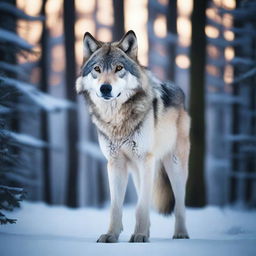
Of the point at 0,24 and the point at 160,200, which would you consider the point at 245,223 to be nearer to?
the point at 160,200

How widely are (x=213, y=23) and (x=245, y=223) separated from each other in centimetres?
832

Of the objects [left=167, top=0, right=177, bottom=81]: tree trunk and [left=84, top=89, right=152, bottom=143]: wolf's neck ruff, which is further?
[left=167, top=0, right=177, bottom=81]: tree trunk

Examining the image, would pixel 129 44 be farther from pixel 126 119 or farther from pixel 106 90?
pixel 126 119

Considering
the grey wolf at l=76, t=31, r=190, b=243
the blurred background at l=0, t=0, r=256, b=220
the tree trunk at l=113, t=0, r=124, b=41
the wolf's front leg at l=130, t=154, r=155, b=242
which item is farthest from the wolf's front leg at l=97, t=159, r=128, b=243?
the tree trunk at l=113, t=0, r=124, b=41

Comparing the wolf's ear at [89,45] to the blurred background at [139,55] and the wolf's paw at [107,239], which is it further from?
the wolf's paw at [107,239]

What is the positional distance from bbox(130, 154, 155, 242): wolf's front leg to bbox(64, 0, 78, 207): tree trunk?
22.1 ft

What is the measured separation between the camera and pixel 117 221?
423cm

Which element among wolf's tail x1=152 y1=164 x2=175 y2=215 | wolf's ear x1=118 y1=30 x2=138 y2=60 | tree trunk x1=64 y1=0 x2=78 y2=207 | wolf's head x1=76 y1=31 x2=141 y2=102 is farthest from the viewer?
tree trunk x1=64 y1=0 x2=78 y2=207

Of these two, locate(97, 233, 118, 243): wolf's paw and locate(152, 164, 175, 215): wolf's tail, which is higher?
locate(152, 164, 175, 215): wolf's tail

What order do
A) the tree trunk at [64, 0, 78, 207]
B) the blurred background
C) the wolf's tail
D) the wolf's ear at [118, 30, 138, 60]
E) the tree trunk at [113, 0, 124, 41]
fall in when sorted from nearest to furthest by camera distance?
the wolf's ear at [118, 30, 138, 60]
the wolf's tail
the blurred background
the tree trunk at [64, 0, 78, 207]
the tree trunk at [113, 0, 124, 41]

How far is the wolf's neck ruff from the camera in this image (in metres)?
4.31

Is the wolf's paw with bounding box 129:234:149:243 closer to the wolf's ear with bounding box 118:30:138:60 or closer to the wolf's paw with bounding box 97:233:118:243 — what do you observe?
the wolf's paw with bounding box 97:233:118:243

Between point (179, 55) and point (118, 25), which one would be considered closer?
point (118, 25)

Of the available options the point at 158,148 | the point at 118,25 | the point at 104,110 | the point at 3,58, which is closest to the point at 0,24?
the point at 3,58
